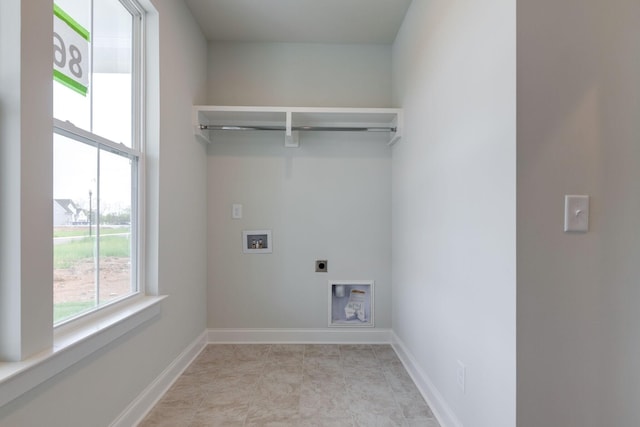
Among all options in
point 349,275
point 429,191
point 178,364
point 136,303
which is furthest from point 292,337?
point 429,191

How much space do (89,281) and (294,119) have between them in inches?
73.5

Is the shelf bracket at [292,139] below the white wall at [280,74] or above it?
below

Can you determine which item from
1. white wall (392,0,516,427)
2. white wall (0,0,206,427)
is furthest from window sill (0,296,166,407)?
white wall (392,0,516,427)

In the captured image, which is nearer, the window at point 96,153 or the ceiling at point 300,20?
the window at point 96,153

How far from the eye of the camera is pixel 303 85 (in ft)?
9.61

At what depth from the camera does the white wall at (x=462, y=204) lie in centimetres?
118

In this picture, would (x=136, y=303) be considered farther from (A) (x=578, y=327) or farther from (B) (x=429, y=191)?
(A) (x=578, y=327)

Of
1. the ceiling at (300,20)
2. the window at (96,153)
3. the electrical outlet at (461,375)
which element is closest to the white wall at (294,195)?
the ceiling at (300,20)

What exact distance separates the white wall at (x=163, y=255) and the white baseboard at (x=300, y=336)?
266 millimetres

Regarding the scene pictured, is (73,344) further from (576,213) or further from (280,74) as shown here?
(280,74)

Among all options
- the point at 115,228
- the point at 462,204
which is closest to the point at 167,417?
the point at 115,228

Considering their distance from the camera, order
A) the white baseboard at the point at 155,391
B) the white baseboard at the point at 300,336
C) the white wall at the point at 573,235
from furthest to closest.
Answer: the white baseboard at the point at 300,336 → the white baseboard at the point at 155,391 → the white wall at the point at 573,235

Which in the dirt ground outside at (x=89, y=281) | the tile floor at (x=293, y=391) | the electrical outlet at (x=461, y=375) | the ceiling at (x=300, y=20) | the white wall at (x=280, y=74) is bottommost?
the tile floor at (x=293, y=391)

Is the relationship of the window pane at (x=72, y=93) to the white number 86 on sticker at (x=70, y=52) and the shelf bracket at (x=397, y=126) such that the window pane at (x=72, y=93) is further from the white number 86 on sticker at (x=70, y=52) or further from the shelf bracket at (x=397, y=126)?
the shelf bracket at (x=397, y=126)
